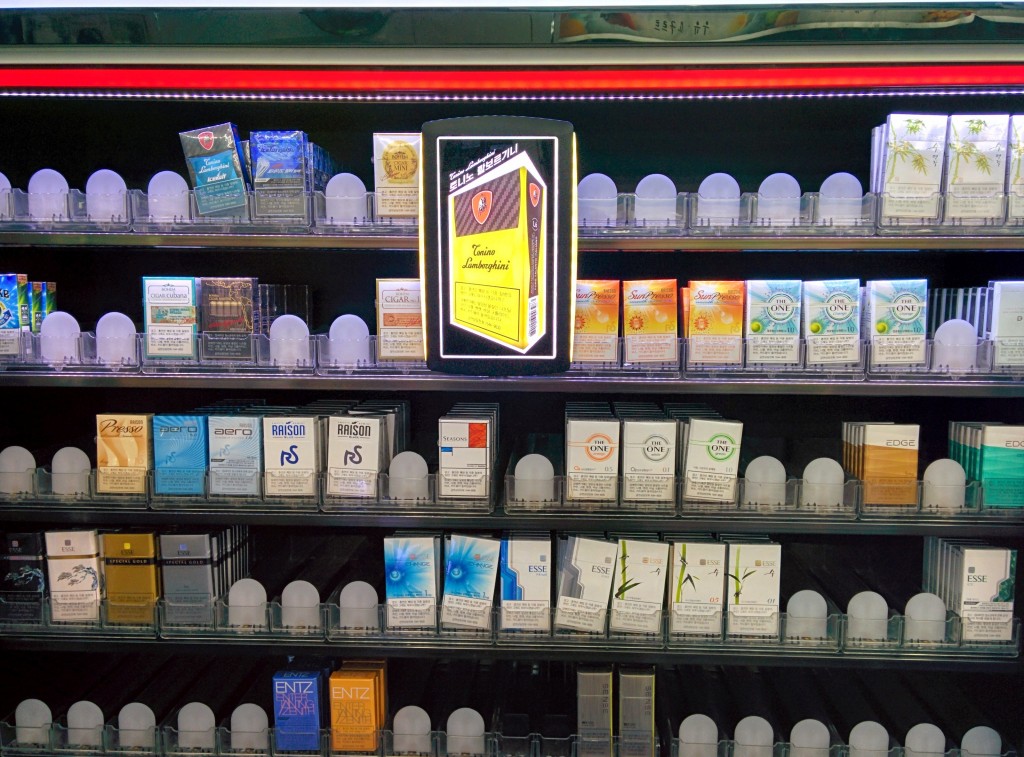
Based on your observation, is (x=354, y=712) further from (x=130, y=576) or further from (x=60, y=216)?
(x=60, y=216)

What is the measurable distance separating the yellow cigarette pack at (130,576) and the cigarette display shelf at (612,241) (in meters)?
0.93

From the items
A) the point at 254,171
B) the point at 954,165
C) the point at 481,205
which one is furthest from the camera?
the point at 254,171

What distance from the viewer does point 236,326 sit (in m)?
2.32

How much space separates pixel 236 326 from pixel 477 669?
146cm

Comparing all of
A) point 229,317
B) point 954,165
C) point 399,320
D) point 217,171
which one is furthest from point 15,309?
point 954,165

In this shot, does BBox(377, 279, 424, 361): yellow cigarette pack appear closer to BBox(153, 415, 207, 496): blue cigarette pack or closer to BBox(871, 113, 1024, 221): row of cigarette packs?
BBox(153, 415, 207, 496): blue cigarette pack

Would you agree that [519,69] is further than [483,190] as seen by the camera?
Yes

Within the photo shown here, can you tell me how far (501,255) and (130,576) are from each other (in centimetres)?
157

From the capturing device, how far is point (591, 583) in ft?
7.59

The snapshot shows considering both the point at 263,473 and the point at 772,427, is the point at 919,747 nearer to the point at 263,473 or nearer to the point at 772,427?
the point at 772,427

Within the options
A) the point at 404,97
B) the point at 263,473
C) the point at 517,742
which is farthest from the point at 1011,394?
the point at 263,473

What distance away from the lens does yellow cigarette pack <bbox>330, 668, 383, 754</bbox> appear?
233cm

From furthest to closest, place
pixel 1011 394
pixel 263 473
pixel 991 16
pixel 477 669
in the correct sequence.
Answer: pixel 477 669 < pixel 263 473 < pixel 1011 394 < pixel 991 16

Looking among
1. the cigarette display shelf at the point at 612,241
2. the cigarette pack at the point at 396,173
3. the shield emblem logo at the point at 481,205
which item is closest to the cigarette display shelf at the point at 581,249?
the cigarette display shelf at the point at 612,241
